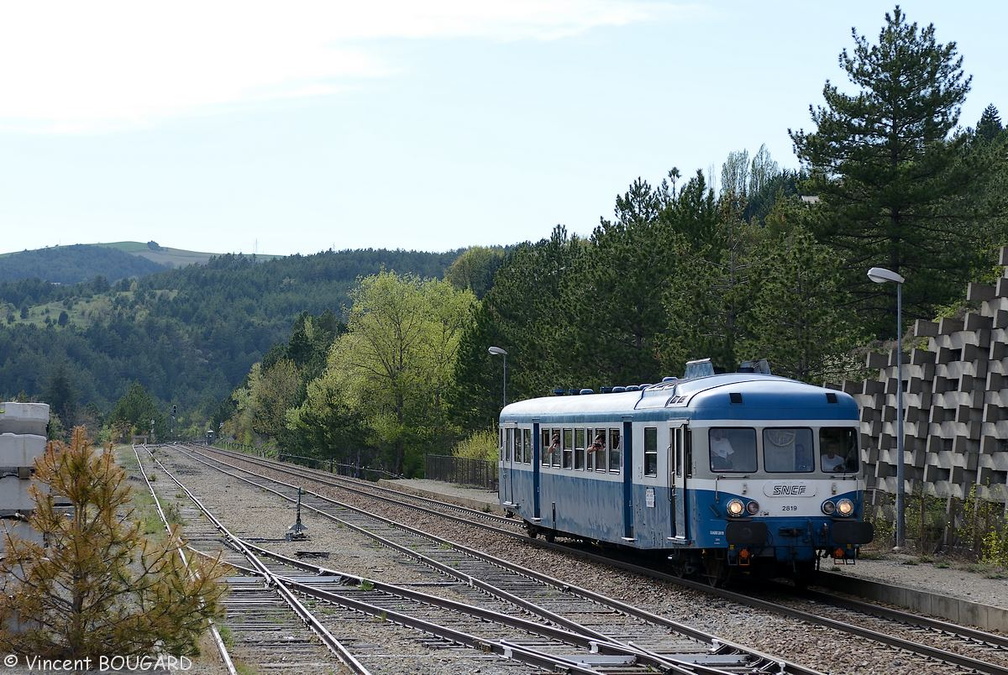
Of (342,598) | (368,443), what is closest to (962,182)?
(342,598)

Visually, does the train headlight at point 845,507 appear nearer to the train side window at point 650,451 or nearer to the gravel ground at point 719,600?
the gravel ground at point 719,600

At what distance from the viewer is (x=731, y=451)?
19.2 meters

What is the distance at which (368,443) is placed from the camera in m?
76.6

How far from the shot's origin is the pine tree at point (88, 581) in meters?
11.6

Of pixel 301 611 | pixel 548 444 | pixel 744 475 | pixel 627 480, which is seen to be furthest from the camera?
pixel 548 444

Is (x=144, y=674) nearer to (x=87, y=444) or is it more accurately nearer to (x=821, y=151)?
(x=87, y=444)

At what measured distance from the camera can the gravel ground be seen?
13766mm

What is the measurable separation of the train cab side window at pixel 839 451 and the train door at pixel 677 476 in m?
2.02

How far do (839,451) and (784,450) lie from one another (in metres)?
0.91

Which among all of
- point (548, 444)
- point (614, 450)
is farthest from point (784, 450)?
point (548, 444)

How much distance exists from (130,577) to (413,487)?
4189 centimetres

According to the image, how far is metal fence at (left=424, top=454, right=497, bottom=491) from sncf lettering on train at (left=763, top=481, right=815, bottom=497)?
32.1 meters

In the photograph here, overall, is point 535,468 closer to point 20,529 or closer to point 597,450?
point 597,450

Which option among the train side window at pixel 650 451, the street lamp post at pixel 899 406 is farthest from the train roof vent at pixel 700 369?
the street lamp post at pixel 899 406
